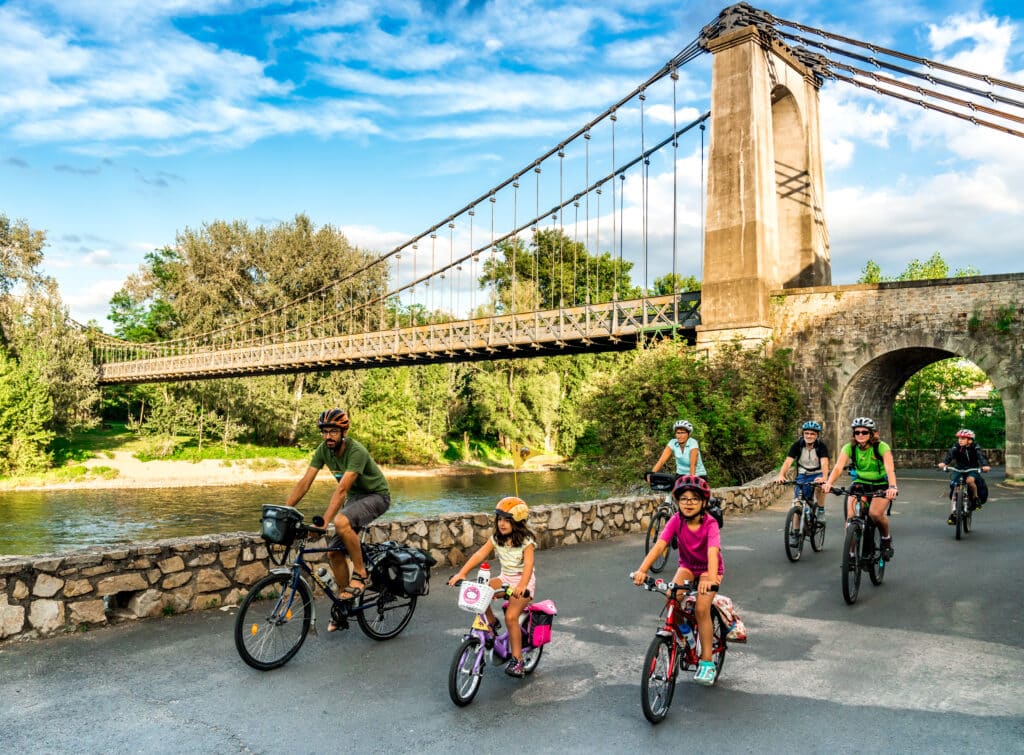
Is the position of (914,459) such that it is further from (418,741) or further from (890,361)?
(418,741)

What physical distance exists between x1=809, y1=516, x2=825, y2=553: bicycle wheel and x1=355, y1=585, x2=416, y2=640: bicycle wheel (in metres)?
5.28

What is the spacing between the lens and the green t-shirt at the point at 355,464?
5.55m

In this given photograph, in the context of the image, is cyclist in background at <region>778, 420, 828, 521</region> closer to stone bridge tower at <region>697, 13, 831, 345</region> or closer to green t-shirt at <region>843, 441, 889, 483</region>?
green t-shirt at <region>843, 441, 889, 483</region>

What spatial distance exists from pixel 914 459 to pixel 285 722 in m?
27.9

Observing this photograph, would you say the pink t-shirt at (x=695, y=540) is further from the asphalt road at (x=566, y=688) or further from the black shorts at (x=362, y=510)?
the black shorts at (x=362, y=510)

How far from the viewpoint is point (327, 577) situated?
547 cm

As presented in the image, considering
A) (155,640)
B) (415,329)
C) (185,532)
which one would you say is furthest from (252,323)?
(155,640)

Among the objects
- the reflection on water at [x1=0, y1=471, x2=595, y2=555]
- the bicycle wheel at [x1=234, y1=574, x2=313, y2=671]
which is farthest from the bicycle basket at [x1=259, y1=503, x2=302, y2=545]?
the reflection on water at [x1=0, y1=471, x2=595, y2=555]

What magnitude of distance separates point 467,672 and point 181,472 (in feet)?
130

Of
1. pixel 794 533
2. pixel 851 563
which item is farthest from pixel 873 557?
pixel 794 533

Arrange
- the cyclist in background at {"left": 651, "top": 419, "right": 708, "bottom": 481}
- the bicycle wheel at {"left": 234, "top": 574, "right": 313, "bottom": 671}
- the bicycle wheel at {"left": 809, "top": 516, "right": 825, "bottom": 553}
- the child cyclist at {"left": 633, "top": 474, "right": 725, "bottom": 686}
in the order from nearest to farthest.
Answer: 1. the child cyclist at {"left": 633, "top": 474, "right": 725, "bottom": 686}
2. the bicycle wheel at {"left": 234, "top": 574, "right": 313, "bottom": 671}
3. the cyclist in background at {"left": 651, "top": 419, "right": 708, "bottom": 481}
4. the bicycle wheel at {"left": 809, "top": 516, "right": 825, "bottom": 553}

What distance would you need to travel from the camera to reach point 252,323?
4847 centimetres

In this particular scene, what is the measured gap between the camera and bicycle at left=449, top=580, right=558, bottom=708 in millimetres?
4352

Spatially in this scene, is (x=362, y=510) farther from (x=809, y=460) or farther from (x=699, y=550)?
(x=809, y=460)
